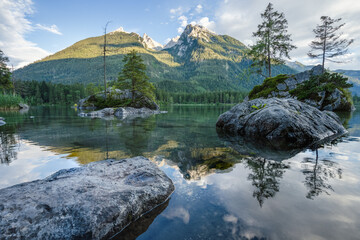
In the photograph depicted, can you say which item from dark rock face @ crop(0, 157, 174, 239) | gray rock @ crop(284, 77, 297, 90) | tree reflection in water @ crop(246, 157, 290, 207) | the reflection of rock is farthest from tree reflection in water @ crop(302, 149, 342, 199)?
gray rock @ crop(284, 77, 297, 90)

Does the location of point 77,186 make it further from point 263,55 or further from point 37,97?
point 37,97

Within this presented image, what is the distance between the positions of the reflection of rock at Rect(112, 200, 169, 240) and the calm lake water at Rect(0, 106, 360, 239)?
0.02 m

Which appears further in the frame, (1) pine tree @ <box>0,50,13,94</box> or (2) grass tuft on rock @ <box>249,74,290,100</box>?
(1) pine tree @ <box>0,50,13,94</box>

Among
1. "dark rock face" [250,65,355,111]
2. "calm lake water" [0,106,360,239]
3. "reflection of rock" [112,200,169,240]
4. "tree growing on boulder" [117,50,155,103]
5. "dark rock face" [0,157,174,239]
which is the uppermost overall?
"tree growing on boulder" [117,50,155,103]

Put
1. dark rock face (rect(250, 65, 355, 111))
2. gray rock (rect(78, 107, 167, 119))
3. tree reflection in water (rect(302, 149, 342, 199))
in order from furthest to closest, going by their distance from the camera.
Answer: gray rock (rect(78, 107, 167, 119)) < dark rock face (rect(250, 65, 355, 111)) < tree reflection in water (rect(302, 149, 342, 199))

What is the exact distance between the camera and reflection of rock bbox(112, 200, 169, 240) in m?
2.60

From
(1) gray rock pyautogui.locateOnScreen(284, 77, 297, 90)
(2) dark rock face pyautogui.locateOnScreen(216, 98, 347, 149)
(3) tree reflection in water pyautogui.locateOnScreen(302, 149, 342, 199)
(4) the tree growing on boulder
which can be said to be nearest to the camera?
(3) tree reflection in water pyautogui.locateOnScreen(302, 149, 342, 199)

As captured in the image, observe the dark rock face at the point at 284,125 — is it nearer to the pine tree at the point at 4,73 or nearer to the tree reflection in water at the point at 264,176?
the tree reflection in water at the point at 264,176

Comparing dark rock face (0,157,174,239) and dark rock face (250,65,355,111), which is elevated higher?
dark rock face (250,65,355,111)

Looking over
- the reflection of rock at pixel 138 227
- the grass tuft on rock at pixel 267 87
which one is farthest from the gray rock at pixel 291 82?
the reflection of rock at pixel 138 227

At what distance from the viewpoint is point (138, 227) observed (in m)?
2.79

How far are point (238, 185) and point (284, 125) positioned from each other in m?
5.87

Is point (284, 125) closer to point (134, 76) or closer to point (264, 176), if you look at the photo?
point (264, 176)

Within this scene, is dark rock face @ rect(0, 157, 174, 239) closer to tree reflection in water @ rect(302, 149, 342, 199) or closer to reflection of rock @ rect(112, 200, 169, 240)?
reflection of rock @ rect(112, 200, 169, 240)
